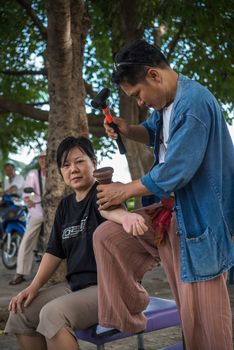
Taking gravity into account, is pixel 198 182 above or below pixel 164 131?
below

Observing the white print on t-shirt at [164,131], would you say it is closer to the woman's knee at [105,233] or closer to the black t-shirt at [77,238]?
the woman's knee at [105,233]

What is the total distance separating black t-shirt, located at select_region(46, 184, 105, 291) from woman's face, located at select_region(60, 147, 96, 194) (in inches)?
2.7

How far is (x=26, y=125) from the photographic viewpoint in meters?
13.7

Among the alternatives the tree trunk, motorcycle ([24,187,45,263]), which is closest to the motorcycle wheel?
motorcycle ([24,187,45,263])

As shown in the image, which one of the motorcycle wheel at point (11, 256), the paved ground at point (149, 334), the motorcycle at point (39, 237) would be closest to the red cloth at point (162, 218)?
the paved ground at point (149, 334)

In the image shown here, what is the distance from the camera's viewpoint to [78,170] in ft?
11.5

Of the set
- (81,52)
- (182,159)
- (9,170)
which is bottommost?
(182,159)

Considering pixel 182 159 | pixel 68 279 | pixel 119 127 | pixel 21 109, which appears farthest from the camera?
pixel 21 109

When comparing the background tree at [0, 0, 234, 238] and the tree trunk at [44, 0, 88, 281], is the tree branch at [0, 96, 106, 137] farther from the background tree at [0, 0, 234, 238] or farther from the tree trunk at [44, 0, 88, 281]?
the tree trunk at [44, 0, 88, 281]

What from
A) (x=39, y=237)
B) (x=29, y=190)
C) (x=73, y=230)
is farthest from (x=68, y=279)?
(x=39, y=237)

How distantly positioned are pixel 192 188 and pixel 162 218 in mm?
290

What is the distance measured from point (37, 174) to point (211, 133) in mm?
5800

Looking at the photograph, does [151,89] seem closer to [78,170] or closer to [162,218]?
[162,218]

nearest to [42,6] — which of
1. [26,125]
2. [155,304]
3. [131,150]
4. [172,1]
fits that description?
[172,1]
